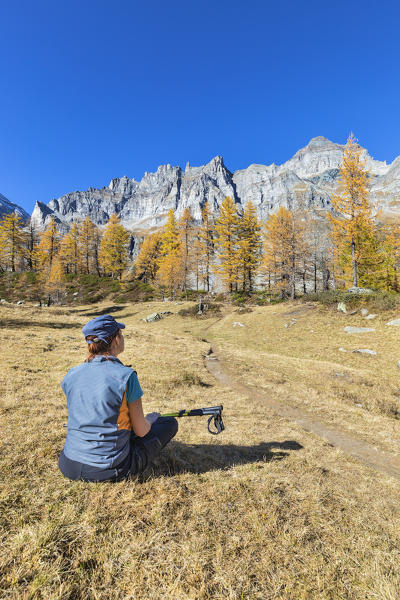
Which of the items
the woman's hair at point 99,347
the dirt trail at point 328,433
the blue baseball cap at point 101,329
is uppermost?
the blue baseball cap at point 101,329

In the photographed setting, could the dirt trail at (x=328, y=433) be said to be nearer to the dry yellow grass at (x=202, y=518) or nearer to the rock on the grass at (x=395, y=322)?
the dry yellow grass at (x=202, y=518)

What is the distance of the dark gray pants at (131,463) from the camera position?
10.5 feet

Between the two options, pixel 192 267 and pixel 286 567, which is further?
pixel 192 267

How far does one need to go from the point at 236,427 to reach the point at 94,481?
408cm

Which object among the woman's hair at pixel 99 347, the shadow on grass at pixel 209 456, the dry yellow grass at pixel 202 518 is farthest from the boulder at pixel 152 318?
the woman's hair at pixel 99 347

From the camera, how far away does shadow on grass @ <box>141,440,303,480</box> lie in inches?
161

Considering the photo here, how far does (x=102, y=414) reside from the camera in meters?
3.04

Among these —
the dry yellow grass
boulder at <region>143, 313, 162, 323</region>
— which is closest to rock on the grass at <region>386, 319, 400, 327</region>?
the dry yellow grass

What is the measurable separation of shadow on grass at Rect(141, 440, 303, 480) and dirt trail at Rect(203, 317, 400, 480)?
164 cm

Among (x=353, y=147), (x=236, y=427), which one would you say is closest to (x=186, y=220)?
(x=353, y=147)

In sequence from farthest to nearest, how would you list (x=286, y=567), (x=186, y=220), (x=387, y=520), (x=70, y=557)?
(x=186, y=220), (x=387, y=520), (x=286, y=567), (x=70, y=557)

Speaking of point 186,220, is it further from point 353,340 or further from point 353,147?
point 353,340

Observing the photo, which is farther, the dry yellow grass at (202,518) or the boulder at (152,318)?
the boulder at (152,318)

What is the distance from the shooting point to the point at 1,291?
47844 millimetres
